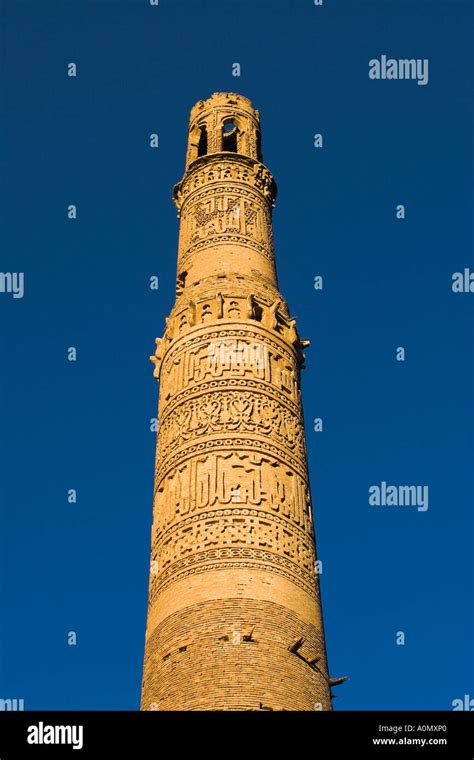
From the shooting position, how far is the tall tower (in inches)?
428

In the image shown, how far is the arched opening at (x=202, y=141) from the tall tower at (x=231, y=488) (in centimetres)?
115

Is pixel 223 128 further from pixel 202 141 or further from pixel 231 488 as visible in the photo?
pixel 231 488

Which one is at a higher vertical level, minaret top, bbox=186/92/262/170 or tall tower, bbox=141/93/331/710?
minaret top, bbox=186/92/262/170

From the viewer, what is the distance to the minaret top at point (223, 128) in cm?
1694

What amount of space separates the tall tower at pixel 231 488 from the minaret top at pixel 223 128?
87 centimetres

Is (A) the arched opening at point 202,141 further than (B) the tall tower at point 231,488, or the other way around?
(A) the arched opening at point 202,141

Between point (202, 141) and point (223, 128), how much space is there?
1.29ft

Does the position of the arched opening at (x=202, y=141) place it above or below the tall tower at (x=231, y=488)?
above

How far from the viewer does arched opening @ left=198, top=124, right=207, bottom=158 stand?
17.3 m

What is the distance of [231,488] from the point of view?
12.1 m

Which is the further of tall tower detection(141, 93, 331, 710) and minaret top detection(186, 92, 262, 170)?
minaret top detection(186, 92, 262, 170)

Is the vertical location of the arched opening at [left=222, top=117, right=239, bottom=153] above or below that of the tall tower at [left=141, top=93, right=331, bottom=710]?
above
